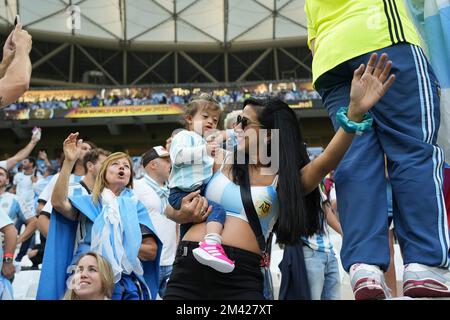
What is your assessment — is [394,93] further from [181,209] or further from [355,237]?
[181,209]

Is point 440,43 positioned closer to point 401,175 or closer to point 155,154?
point 401,175

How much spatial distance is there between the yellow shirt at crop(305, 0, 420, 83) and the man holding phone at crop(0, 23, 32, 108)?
1.26 meters

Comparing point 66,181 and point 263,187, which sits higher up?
point 66,181

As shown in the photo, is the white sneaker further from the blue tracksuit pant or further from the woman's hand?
the woman's hand

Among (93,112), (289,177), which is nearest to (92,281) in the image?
(289,177)

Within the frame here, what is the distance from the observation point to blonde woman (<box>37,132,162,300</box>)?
3.19 metres

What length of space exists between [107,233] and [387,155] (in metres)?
1.90

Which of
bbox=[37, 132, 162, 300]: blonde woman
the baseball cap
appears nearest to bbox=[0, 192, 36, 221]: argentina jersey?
the baseball cap

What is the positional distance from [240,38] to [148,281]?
1252 inches

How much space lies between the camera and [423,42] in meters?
2.33

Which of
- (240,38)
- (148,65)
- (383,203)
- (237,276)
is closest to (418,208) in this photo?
(383,203)

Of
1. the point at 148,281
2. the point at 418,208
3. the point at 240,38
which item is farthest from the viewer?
the point at 240,38

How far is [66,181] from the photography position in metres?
3.33

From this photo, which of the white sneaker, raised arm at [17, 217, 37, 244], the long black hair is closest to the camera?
the white sneaker
